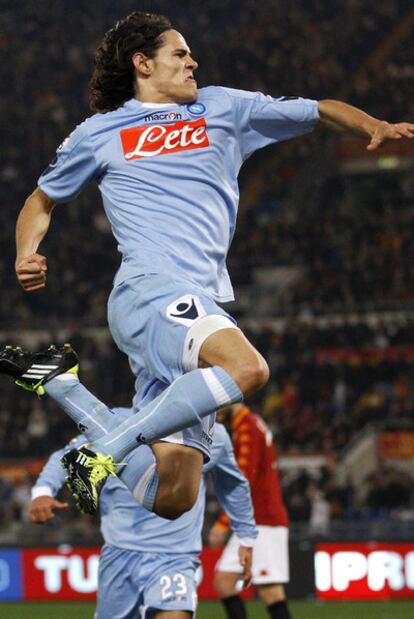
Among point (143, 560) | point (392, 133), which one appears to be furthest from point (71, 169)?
point (143, 560)

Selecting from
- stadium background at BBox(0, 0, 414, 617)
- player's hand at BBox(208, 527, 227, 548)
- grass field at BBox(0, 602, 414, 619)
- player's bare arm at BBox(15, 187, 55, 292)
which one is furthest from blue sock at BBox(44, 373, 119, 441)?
stadium background at BBox(0, 0, 414, 617)

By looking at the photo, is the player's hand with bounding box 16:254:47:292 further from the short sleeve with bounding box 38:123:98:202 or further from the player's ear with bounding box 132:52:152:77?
the player's ear with bounding box 132:52:152:77

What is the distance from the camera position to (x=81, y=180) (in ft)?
18.7

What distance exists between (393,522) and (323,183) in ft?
38.4

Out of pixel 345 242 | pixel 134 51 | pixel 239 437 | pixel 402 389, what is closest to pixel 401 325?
pixel 402 389

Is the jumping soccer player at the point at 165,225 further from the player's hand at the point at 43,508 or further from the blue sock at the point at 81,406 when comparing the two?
the player's hand at the point at 43,508

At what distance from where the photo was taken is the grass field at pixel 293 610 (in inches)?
500

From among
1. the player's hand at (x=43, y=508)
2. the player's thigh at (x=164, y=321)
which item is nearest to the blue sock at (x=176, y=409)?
the player's thigh at (x=164, y=321)

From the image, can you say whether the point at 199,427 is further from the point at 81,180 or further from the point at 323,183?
the point at 323,183

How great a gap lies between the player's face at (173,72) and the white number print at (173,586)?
83.4 inches

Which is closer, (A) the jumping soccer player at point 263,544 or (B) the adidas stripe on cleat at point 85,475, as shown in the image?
(B) the adidas stripe on cleat at point 85,475

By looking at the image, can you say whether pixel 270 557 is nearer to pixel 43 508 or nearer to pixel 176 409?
pixel 43 508

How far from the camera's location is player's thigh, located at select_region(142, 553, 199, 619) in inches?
235

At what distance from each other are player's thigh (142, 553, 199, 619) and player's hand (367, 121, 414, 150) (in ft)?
6.98
